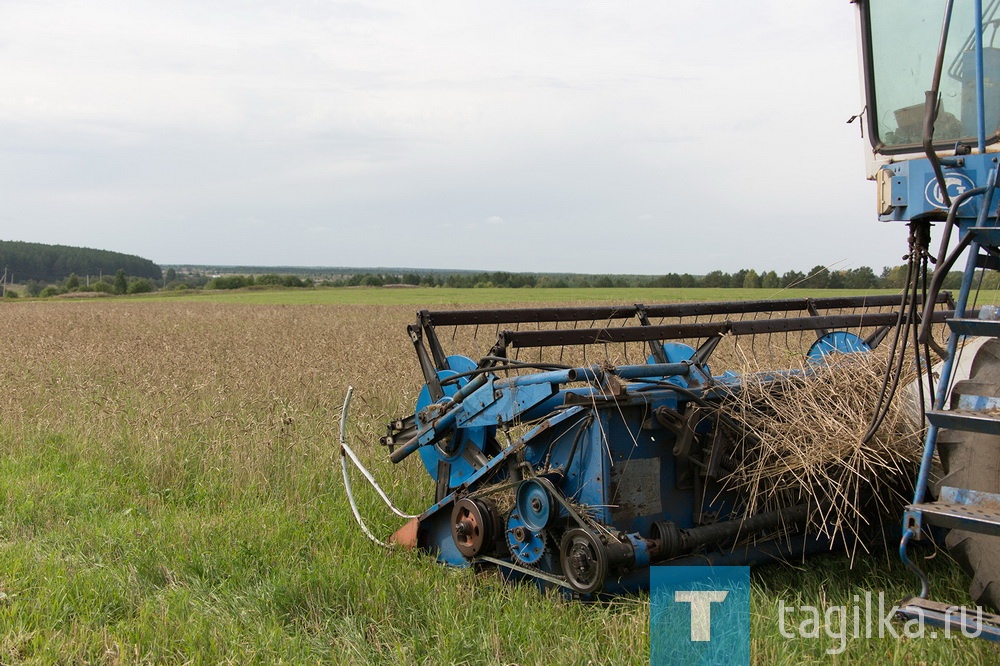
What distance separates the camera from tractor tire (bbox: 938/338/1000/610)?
115 inches

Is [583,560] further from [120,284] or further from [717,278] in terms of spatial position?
[120,284]

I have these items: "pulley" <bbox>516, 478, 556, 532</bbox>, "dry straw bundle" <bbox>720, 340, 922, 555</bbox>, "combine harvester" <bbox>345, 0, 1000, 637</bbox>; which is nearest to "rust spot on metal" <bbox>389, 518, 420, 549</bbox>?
"combine harvester" <bbox>345, 0, 1000, 637</bbox>

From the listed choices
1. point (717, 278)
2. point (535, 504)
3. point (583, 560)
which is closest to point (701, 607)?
point (583, 560)

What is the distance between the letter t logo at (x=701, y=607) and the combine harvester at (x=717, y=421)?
0.62ft

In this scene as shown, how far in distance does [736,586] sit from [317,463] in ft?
10.7

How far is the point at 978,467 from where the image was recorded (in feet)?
9.68

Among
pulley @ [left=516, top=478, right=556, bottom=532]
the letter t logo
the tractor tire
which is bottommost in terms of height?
the letter t logo

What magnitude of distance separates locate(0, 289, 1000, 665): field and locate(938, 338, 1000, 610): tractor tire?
0.37 meters

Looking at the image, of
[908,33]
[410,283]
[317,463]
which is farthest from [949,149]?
[410,283]

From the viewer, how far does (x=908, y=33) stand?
11.9ft

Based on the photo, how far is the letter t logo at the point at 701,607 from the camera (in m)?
3.52

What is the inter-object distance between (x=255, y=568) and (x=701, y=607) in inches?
88.4

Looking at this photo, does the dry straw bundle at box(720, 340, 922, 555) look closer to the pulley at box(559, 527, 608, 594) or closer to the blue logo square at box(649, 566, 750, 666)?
the blue logo square at box(649, 566, 750, 666)

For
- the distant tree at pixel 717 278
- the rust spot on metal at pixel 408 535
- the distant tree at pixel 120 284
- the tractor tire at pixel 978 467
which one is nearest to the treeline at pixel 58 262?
the distant tree at pixel 120 284
